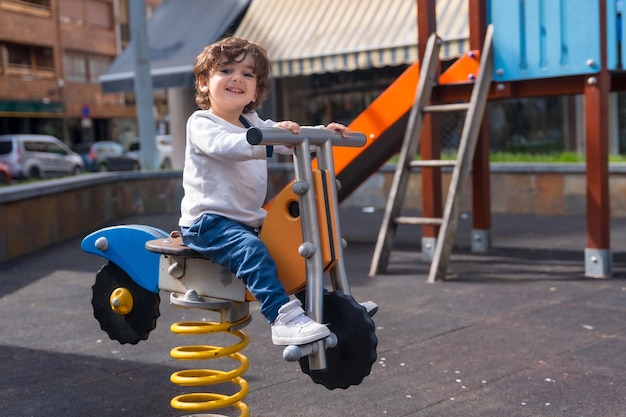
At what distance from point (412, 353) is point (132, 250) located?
6.71ft

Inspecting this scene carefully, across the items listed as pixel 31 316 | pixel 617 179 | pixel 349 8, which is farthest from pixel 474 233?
pixel 349 8

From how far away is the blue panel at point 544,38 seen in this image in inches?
308

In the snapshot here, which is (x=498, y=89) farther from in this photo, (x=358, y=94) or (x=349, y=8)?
(x=358, y=94)

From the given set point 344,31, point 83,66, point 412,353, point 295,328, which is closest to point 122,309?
point 295,328

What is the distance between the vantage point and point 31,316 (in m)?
6.71

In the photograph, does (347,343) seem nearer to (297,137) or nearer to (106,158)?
(297,137)

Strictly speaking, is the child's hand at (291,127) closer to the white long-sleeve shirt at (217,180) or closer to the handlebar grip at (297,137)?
the handlebar grip at (297,137)

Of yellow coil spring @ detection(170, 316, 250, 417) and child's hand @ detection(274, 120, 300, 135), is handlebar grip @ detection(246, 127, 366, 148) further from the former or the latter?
yellow coil spring @ detection(170, 316, 250, 417)

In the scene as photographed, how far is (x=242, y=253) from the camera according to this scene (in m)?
3.24

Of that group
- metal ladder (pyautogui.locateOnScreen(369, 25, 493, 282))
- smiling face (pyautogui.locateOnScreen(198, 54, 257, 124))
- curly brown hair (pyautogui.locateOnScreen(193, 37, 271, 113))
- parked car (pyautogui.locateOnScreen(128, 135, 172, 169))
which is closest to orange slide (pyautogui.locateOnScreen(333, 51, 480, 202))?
metal ladder (pyautogui.locateOnScreen(369, 25, 493, 282))

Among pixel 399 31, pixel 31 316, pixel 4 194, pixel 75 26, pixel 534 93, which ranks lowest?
pixel 31 316

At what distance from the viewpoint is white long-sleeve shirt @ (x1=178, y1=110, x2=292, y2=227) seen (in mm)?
3389

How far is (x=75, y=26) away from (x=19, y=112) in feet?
26.8

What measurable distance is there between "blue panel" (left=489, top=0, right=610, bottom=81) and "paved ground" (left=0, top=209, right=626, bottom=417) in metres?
1.87
